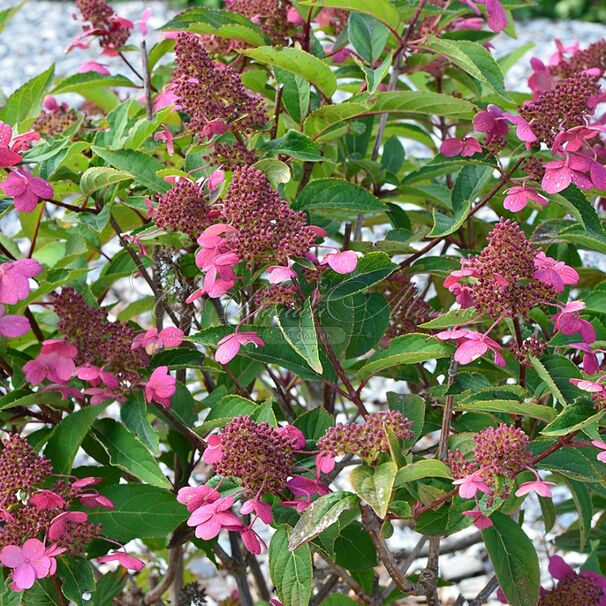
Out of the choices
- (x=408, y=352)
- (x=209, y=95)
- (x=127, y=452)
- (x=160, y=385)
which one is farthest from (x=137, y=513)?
(x=209, y=95)

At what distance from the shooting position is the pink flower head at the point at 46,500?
105 cm

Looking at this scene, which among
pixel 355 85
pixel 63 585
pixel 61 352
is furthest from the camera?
pixel 355 85

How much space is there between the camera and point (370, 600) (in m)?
1.32

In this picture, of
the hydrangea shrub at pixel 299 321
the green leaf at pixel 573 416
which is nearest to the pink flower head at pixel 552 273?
the hydrangea shrub at pixel 299 321

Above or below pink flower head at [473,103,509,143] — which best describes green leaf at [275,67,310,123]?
above

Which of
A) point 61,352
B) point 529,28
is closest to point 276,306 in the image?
point 61,352

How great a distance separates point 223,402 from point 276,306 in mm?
237

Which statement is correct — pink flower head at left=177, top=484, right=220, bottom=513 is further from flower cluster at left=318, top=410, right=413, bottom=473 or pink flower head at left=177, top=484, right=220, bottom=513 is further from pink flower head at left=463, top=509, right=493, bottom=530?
pink flower head at left=463, top=509, right=493, bottom=530

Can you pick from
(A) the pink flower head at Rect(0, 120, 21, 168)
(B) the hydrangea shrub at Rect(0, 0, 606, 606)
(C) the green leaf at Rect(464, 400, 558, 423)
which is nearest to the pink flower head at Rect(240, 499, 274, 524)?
(B) the hydrangea shrub at Rect(0, 0, 606, 606)

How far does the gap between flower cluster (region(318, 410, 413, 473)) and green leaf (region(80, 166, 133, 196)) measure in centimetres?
42

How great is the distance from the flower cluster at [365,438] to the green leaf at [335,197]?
0.33 meters

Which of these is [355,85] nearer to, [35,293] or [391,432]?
[35,293]

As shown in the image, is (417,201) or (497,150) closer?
(497,150)

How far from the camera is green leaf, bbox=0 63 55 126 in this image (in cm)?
145
